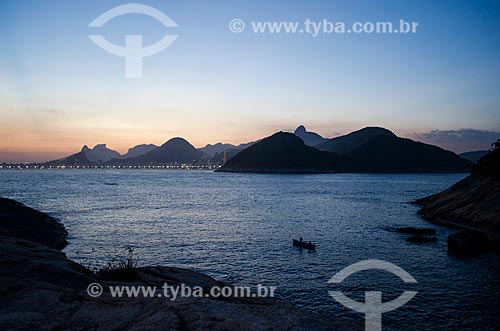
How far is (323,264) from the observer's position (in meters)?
31.9

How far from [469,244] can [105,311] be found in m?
37.8

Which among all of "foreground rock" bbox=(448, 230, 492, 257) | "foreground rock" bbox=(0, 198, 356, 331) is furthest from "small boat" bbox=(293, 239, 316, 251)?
"foreground rock" bbox=(0, 198, 356, 331)

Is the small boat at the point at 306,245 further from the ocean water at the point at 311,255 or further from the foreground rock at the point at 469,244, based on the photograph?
the foreground rock at the point at 469,244

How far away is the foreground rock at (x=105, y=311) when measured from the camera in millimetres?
8172

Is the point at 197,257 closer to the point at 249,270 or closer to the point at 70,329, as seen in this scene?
the point at 249,270

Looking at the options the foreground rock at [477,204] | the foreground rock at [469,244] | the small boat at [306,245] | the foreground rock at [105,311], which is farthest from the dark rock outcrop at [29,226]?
the foreground rock at [477,204]

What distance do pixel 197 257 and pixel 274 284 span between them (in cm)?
1099

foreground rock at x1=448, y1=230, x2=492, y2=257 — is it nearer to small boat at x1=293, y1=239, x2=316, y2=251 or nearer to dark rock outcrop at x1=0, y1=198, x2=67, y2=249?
small boat at x1=293, y1=239, x2=316, y2=251

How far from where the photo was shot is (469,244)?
3456 cm

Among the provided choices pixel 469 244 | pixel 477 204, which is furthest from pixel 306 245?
pixel 477 204

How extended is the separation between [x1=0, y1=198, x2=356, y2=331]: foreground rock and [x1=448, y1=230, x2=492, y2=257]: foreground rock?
104ft

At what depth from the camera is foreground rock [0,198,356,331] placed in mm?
8172

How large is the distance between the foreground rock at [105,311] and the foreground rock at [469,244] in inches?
1251

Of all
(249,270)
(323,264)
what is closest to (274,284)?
(249,270)
